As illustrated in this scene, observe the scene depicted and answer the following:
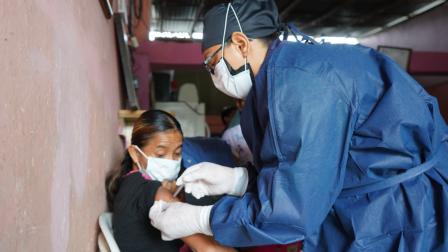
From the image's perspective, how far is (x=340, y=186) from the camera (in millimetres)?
851

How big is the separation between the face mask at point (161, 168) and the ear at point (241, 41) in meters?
0.59

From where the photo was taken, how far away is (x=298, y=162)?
791 millimetres

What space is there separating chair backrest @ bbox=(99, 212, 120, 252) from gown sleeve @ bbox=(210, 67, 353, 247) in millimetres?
418

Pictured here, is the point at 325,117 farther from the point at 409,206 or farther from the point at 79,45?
the point at 79,45

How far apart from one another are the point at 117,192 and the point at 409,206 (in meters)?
0.94

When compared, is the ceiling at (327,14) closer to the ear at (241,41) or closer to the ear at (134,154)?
the ear at (134,154)

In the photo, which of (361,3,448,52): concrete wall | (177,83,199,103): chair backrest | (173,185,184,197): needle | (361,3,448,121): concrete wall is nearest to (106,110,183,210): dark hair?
(173,185,184,197): needle

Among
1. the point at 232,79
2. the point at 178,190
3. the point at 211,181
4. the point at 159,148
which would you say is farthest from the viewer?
the point at 159,148

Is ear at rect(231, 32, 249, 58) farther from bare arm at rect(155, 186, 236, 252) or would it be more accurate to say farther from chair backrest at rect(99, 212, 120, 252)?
chair backrest at rect(99, 212, 120, 252)

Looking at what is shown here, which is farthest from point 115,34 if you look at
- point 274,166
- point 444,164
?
point 444,164

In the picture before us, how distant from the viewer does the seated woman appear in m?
1.22

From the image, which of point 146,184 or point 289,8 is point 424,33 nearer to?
point 289,8

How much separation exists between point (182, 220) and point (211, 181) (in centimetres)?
25

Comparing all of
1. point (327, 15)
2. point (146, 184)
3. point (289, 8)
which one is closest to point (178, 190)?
point (146, 184)
